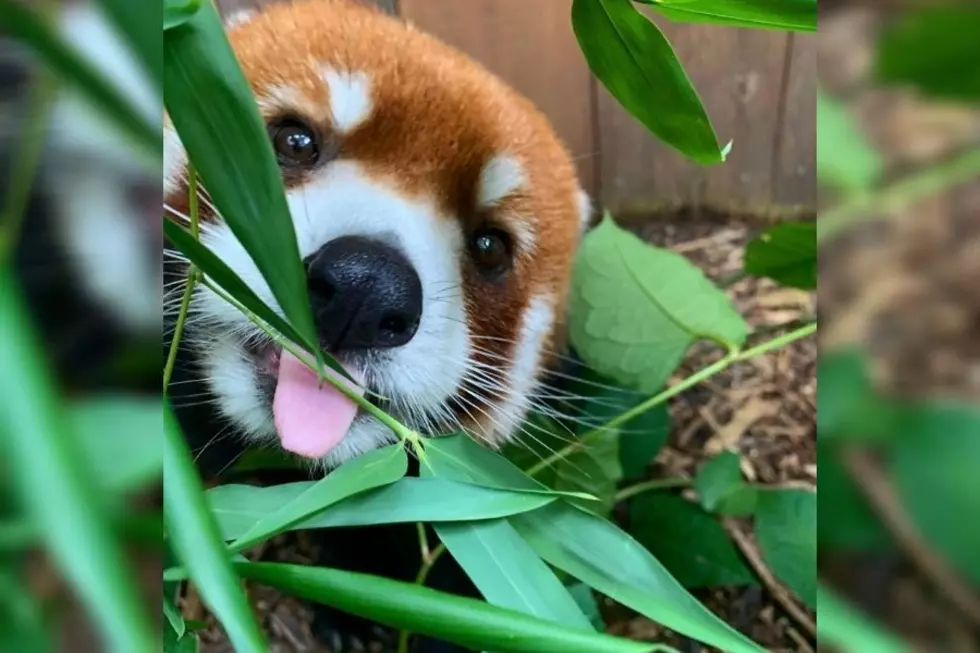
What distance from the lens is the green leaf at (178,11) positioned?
1.54ft

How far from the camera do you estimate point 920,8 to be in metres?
0.33

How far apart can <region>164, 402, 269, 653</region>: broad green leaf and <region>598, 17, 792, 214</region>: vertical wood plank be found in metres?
0.72

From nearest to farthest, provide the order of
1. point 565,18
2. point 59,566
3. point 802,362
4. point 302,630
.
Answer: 1. point 59,566
2. point 565,18
3. point 302,630
4. point 802,362

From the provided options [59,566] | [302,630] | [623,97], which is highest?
[623,97]

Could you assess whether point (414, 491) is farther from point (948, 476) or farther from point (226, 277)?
point (948, 476)

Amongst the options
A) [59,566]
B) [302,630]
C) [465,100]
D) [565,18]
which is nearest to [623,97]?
[565,18]

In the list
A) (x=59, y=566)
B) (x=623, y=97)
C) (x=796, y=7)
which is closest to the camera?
(x=59, y=566)

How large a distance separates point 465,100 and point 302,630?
0.76 metres

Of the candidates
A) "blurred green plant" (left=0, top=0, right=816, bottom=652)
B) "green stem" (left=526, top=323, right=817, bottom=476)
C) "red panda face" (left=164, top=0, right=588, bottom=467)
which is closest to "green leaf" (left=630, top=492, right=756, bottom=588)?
"blurred green plant" (left=0, top=0, right=816, bottom=652)

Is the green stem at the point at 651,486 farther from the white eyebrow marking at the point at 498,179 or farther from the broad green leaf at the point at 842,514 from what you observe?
the broad green leaf at the point at 842,514

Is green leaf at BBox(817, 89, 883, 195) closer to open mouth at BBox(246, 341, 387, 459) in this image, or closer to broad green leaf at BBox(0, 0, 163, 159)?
broad green leaf at BBox(0, 0, 163, 159)

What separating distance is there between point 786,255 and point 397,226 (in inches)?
18.0

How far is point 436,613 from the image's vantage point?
647 millimetres

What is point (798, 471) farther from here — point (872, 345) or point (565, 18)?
point (872, 345)
